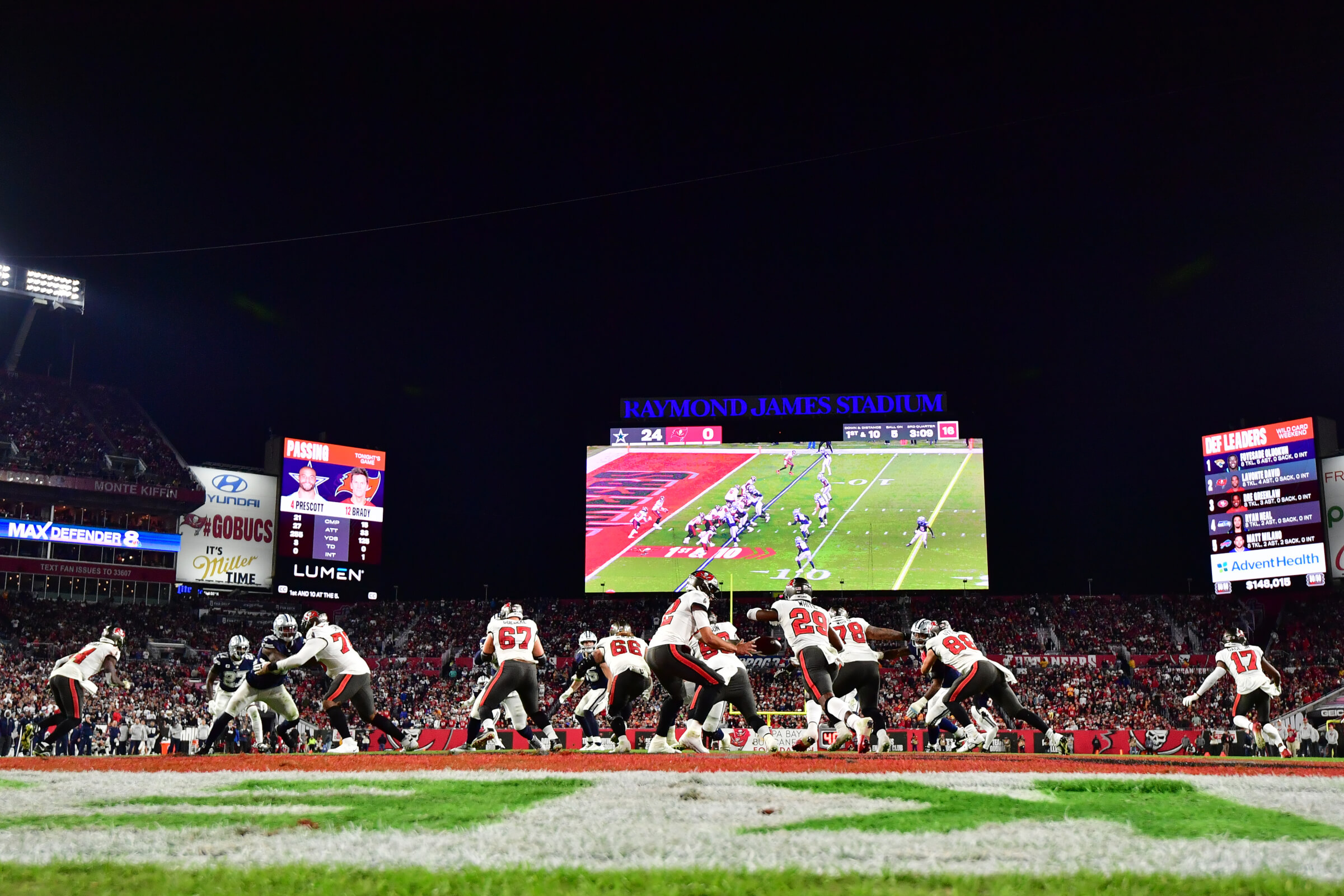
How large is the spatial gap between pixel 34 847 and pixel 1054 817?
18.1ft

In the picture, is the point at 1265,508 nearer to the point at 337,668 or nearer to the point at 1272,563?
the point at 1272,563

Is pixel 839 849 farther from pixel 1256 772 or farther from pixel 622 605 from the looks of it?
pixel 622 605

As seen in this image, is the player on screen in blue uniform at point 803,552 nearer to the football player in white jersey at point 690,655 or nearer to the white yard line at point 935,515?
the white yard line at point 935,515

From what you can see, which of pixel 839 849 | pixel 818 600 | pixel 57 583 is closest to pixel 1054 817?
pixel 839 849

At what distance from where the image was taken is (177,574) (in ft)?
180

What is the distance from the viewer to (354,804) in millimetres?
7887

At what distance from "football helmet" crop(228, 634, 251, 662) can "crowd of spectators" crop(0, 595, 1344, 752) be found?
19547 mm

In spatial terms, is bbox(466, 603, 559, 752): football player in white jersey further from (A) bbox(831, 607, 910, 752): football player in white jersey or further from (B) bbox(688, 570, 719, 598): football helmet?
(A) bbox(831, 607, 910, 752): football player in white jersey

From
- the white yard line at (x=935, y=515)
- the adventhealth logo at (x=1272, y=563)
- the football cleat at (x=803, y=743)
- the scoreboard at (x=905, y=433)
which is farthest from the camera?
the scoreboard at (x=905, y=433)

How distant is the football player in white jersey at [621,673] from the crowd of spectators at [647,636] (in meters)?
20.4

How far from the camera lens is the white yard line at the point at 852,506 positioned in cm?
4841

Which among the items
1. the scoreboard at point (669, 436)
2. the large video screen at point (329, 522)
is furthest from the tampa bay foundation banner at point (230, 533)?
the scoreboard at point (669, 436)

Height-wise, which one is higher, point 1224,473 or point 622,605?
point 1224,473

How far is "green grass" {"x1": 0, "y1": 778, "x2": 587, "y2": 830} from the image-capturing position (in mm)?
6660
